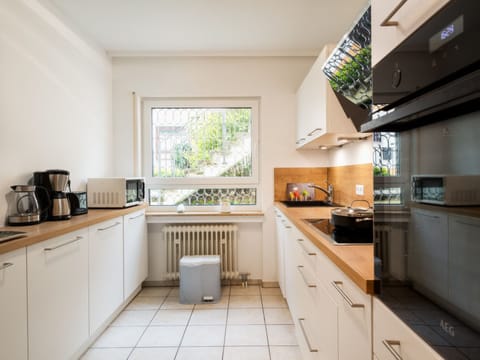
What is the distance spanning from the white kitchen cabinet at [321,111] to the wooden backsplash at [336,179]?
1.39ft

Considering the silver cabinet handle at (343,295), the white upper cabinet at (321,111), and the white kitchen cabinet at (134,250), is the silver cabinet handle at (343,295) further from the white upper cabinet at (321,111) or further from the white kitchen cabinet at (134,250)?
→ the white kitchen cabinet at (134,250)

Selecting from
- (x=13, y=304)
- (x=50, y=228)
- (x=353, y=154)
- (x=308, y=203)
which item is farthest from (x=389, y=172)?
(x=308, y=203)

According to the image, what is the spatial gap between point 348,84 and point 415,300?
4.39 ft

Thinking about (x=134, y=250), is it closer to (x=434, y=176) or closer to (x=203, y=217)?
(x=203, y=217)

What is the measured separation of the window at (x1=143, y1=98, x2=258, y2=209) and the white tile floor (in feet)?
3.68

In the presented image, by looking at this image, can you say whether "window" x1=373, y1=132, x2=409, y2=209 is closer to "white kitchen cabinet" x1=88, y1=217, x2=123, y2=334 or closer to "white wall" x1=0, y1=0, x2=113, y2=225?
"white kitchen cabinet" x1=88, y1=217, x2=123, y2=334

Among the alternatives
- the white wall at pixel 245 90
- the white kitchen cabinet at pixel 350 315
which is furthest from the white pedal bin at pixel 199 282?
the white kitchen cabinet at pixel 350 315

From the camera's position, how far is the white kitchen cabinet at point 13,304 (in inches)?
50.9

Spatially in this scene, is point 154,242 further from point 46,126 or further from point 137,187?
point 46,126

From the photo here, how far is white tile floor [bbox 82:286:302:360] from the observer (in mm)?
2051

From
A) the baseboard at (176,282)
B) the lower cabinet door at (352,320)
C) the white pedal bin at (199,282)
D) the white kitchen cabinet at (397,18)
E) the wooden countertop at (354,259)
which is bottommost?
the baseboard at (176,282)

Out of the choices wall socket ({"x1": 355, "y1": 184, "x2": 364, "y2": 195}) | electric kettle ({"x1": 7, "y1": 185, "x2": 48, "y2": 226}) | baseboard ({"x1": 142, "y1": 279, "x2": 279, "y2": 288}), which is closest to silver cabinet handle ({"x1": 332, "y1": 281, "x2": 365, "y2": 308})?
wall socket ({"x1": 355, "y1": 184, "x2": 364, "y2": 195})

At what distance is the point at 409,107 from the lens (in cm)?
61

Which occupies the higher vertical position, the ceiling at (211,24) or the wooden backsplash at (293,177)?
the ceiling at (211,24)
